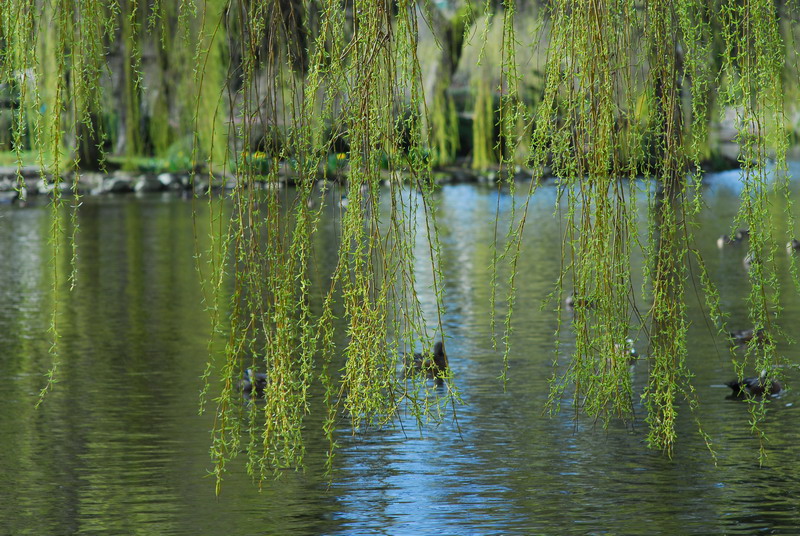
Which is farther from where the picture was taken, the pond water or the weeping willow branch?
the pond water

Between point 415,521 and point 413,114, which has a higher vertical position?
point 413,114

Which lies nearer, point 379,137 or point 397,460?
point 379,137

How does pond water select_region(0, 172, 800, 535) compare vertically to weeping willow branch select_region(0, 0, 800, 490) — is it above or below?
below

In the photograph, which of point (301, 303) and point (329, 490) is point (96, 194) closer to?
point (329, 490)

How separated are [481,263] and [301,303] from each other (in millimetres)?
10187

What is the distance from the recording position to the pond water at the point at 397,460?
459 centimetres

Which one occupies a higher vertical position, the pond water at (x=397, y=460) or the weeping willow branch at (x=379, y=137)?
the weeping willow branch at (x=379, y=137)

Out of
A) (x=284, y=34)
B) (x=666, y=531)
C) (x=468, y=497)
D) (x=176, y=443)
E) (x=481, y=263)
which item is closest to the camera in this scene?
(x=284, y=34)

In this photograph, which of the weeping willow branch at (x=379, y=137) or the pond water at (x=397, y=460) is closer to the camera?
the weeping willow branch at (x=379, y=137)

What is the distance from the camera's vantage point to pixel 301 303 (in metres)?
2.97

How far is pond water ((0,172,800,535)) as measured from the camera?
15.1ft

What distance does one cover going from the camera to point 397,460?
5.44 m

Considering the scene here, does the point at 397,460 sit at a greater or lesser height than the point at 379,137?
lesser

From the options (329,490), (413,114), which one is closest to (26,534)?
(329,490)
